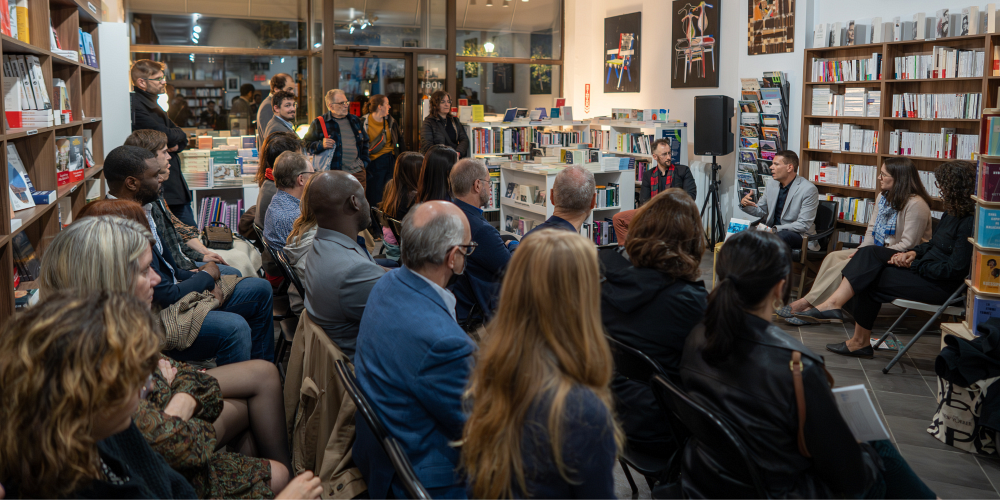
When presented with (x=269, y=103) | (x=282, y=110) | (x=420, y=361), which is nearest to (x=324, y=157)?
(x=269, y=103)

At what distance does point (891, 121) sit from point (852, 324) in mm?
2425

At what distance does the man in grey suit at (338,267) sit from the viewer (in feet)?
9.21

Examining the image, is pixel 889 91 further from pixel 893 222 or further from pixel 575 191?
pixel 575 191

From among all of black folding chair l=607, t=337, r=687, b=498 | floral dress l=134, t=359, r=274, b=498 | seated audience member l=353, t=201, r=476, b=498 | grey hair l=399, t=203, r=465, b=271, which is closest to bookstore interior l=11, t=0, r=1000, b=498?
black folding chair l=607, t=337, r=687, b=498

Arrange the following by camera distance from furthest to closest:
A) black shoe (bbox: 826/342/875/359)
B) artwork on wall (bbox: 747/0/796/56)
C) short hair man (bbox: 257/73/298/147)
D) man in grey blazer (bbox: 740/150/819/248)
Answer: artwork on wall (bbox: 747/0/796/56) < short hair man (bbox: 257/73/298/147) < man in grey blazer (bbox: 740/150/819/248) < black shoe (bbox: 826/342/875/359)

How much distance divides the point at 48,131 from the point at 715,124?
672 cm

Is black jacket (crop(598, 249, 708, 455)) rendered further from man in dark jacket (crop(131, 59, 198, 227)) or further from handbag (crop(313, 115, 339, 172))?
handbag (crop(313, 115, 339, 172))

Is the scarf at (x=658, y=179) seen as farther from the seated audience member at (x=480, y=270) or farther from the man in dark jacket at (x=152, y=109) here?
the man in dark jacket at (x=152, y=109)

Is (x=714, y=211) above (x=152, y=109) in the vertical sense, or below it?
below

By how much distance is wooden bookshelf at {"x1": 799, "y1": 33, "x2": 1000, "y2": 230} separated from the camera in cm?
590

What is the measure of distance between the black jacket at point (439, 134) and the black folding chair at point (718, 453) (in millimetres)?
7238

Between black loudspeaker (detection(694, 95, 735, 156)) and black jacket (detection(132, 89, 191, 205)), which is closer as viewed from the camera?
black jacket (detection(132, 89, 191, 205))

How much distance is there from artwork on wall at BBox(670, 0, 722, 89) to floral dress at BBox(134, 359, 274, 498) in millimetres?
7939

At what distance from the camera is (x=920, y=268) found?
456 centimetres
